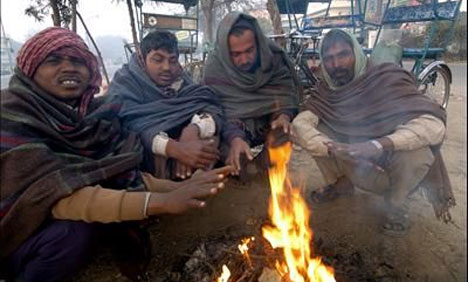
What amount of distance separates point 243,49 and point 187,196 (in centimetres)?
151

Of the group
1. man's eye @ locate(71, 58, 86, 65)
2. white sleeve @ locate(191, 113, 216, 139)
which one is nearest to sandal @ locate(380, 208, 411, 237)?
white sleeve @ locate(191, 113, 216, 139)

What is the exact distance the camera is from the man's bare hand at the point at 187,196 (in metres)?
1.57

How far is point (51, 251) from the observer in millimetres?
1646

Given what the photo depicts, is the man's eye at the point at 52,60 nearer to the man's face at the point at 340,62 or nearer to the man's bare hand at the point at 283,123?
the man's bare hand at the point at 283,123

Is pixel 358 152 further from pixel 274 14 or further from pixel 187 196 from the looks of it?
pixel 274 14

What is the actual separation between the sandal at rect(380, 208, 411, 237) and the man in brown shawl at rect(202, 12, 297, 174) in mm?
961

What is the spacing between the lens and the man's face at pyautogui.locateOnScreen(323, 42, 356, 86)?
254cm

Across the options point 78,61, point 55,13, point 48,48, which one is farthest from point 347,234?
point 55,13

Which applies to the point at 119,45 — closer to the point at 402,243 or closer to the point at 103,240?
the point at 103,240

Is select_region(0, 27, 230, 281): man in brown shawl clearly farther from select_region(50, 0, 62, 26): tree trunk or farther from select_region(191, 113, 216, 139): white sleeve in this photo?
select_region(50, 0, 62, 26): tree trunk

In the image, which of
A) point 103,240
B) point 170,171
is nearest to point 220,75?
point 170,171

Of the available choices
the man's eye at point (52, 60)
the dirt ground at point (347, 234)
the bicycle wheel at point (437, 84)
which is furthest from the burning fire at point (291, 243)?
the bicycle wheel at point (437, 84)

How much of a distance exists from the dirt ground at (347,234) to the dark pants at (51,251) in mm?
496

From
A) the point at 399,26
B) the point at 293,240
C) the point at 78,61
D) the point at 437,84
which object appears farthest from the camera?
the point at 399,26
